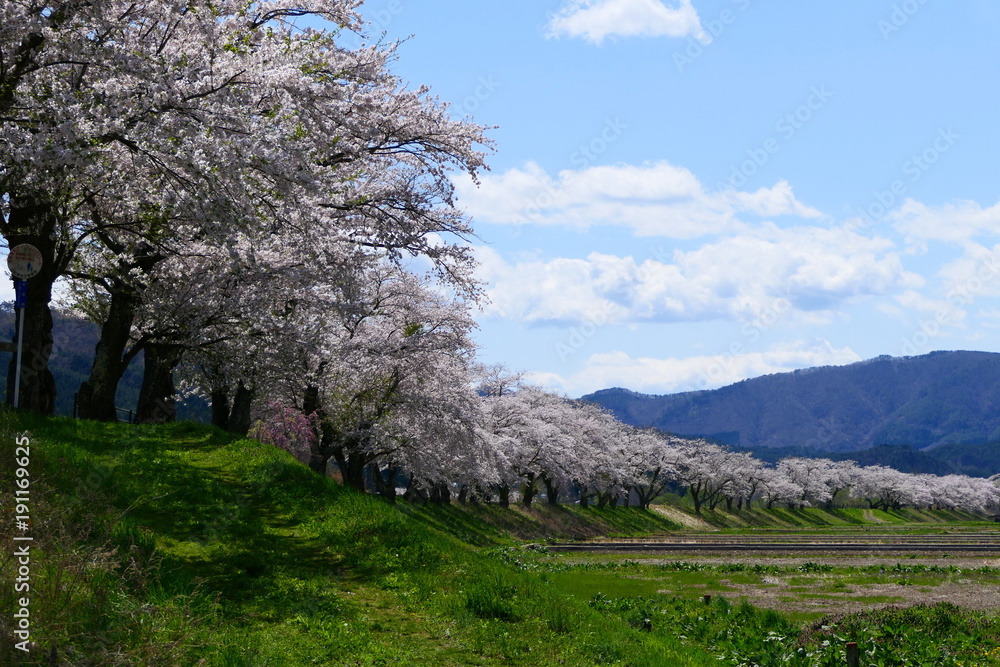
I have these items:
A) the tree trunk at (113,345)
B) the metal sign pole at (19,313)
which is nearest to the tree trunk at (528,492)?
the tree trunk at (113,345)

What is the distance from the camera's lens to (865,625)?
14117mm

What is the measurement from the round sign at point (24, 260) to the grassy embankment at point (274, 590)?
317cm

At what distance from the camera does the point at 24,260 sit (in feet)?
53.8

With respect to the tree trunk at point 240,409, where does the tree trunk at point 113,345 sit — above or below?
above

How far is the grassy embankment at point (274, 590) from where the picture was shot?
7.11 meters

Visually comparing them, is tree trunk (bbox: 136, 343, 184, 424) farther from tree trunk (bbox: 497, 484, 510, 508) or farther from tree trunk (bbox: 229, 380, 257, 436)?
tree trunk (bbox: 497, 484, 510, 508)

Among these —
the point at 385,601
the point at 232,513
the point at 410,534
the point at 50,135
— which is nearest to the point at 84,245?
the point at 50,135

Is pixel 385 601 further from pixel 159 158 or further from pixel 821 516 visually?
pixel 821 516

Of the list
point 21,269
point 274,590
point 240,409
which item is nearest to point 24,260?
point 21,269

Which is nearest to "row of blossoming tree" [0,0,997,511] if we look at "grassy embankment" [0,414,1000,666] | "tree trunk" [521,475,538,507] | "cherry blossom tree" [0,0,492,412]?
"cherry blossom tree" [0,0,492,412]

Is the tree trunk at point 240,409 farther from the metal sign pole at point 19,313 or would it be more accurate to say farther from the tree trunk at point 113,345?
the metal sign pole at point 19,313

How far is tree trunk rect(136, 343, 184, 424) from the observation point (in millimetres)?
24594

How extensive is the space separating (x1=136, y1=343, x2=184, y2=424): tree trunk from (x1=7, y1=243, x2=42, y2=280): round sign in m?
7.74

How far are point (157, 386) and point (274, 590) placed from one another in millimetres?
18267
